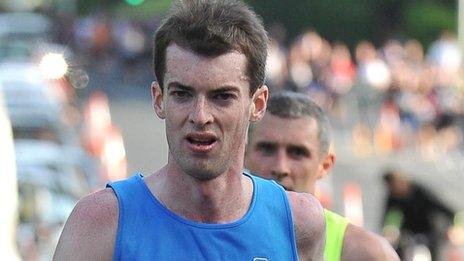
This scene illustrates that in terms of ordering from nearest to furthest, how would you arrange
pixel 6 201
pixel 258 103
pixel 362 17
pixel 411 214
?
pixel 258 103, pixel 6 201, pixel 411 214, pixel 362 17

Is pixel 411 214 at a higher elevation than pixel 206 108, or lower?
lower

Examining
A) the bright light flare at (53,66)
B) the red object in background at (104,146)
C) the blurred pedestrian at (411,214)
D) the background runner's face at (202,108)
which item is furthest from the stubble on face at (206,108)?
the bright light flare at (53,66)

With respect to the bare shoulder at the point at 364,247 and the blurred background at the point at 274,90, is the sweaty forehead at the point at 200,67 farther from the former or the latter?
the blurred background at the point at 274,90

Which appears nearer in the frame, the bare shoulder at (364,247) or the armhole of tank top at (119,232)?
the armhole of tank top at (119,232)

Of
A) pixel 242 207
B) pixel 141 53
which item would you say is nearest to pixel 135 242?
pixel 242 207

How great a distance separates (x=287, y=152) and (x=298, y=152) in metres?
0.07

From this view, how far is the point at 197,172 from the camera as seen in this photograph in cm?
496

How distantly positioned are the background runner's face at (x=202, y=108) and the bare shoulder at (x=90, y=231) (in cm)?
25

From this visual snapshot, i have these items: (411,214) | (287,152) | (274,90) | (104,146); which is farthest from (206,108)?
(274,90)

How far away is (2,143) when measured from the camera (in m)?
11.1

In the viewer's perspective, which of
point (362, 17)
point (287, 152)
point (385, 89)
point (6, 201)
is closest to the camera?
point (287, 152)

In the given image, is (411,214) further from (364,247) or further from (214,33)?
(214,33)

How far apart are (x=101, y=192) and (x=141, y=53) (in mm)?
42619

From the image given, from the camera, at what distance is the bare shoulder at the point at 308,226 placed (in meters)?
5.23
